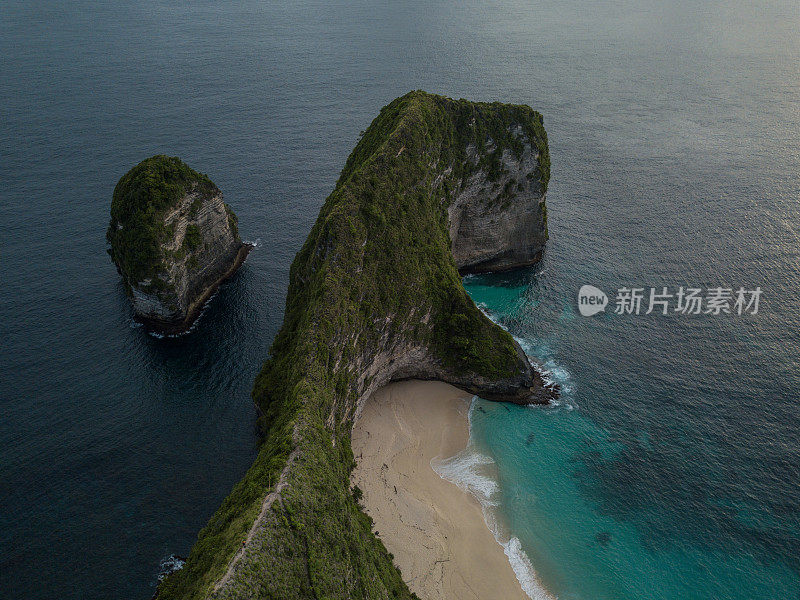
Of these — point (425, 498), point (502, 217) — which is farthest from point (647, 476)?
point (502, 217)

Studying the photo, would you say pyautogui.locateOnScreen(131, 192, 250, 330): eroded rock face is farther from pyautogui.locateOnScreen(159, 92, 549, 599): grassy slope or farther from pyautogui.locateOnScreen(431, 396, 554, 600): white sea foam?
pyautogui.locateOnScreen(431, 396, 554, 600): white sea foam

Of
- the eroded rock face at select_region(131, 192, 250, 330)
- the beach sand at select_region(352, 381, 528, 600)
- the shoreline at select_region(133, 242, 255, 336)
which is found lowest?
the beach sand at select_region(352, 381, 528, 600)

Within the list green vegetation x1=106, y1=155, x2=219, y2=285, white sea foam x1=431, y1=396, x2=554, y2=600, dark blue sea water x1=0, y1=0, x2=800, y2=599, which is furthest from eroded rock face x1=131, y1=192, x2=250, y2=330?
white sea foam x1=431, y1=396, x2=554, y2=600

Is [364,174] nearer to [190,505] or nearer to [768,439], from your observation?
[190,505]

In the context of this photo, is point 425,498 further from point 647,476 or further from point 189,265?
point 189,265

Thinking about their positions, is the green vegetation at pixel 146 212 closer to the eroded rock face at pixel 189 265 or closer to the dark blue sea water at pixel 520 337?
the eroded rock face at pixel 189 265

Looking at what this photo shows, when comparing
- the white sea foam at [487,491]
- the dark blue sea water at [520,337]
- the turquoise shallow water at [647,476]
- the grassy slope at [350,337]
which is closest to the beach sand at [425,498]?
the white sea foam at [487,491]
